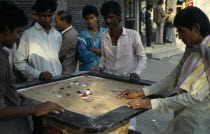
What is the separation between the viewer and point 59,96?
2.45 metres

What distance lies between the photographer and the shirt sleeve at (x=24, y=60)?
9.82 feet

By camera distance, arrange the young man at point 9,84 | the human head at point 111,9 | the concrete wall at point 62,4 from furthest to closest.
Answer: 1. the concrete wall at point 62,4
2. the human head at point 111,9
3. the young man at point 9,84

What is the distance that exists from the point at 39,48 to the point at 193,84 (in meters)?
1.97

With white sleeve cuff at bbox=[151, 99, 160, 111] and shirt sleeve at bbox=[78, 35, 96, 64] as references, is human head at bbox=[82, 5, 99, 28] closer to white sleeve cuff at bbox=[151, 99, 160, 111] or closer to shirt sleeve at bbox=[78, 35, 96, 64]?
shirt sleeve at bbox=[78, 35, 96, 64]

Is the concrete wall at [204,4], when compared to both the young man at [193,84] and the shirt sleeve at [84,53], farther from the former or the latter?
the young man at [193,84]

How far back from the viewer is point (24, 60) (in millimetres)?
3096

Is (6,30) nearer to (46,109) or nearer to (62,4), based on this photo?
(46,109)

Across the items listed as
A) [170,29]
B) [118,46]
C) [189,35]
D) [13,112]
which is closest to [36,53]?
[118,46]

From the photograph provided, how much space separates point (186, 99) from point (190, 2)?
14318 mm

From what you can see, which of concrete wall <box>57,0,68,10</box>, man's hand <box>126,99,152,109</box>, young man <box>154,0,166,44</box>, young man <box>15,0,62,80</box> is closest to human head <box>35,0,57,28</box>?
young man <box>15,0,62,80</box>

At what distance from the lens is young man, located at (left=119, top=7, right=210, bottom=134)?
1913 millimetres

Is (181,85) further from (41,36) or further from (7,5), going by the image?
(41,36)

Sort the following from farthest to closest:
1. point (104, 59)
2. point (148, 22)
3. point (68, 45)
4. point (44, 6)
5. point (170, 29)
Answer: point (170, 29) < point (148, 22) < point (68, 45) < point (104, 59) < point (44, 6)

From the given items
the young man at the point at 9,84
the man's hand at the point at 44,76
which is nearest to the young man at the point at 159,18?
the man's hand at the point at 44,76
